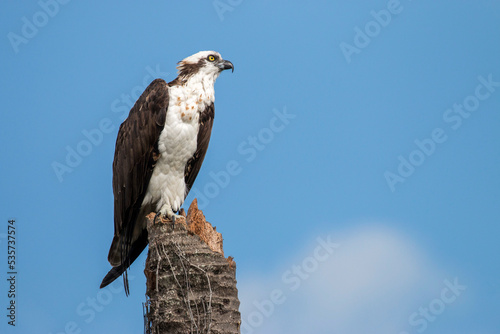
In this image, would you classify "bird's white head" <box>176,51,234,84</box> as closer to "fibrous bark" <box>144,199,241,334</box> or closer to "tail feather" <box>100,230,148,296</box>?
"tail feather" <box>100,230,148,296</box>

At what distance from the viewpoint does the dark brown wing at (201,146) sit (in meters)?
7.46

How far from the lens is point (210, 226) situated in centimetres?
614

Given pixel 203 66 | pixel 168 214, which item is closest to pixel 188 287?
pixel 168 214

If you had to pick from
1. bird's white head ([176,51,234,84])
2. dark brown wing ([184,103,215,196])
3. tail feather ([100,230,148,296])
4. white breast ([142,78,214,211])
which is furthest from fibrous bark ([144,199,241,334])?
bird's white head ([176,51,234,84])

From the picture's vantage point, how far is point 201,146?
298 inches

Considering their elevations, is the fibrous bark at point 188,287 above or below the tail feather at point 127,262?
below

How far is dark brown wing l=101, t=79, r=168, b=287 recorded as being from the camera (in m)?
7.16

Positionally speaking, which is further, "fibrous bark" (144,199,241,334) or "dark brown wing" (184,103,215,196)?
"dark brown wing" (184,103,215,196)

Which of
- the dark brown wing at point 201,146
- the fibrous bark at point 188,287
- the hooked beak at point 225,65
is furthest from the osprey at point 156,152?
the fibrous bark at point 188,287

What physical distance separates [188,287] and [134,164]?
7.52 ft

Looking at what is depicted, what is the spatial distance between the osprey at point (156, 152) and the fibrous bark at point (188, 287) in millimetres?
1248

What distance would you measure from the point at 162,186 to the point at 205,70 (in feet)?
5.29

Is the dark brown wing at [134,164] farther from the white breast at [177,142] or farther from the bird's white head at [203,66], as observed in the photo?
the bird's white head at [203,66]

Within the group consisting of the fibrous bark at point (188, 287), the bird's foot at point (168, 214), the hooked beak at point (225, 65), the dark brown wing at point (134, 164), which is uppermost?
the hooked beak at point (225, 65)
